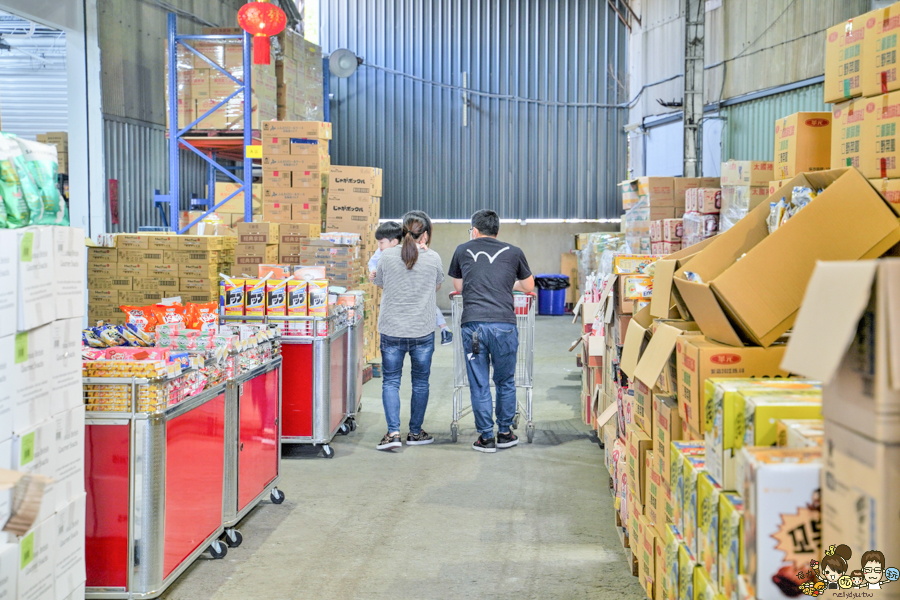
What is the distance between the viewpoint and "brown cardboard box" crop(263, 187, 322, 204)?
31.5 feet

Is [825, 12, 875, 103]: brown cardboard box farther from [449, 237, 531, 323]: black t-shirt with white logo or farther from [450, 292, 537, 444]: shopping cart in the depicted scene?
[450, 292, 537, 444]: shopping cart

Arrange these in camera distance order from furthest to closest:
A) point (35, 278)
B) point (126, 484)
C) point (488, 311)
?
point (488, 311)
point (126, 484)
point (35, 278)

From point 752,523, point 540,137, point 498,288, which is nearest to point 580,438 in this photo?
point 498,288

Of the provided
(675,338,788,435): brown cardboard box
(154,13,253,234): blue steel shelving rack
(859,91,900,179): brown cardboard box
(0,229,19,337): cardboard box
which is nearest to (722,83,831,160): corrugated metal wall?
(154,13,253,234): blue steel shelving rack

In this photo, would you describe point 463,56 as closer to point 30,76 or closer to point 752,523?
point 30,76

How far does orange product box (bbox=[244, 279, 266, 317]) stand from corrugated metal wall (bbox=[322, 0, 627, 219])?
11.1 meters

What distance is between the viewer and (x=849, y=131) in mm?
3195

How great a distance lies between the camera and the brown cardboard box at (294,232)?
9.22 metres

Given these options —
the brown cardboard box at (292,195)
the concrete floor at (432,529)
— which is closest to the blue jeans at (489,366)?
the concrete floor at (432,529)

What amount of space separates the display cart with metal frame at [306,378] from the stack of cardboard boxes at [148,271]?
102 inches

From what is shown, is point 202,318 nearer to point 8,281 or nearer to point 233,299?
point 233,299

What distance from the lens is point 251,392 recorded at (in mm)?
4391

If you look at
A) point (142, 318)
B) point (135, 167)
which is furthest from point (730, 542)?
point (135, 167)

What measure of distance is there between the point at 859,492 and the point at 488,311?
445 cm
